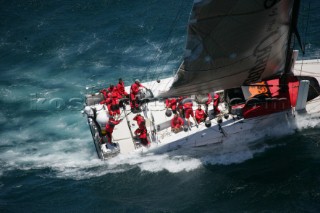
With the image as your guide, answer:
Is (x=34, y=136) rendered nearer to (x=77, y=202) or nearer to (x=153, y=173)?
(x=77, y=202)

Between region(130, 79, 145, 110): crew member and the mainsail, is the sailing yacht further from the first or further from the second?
region(130, 79, 145, 110): crew member

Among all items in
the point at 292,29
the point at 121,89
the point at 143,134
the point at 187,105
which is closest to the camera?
the point at 292,29

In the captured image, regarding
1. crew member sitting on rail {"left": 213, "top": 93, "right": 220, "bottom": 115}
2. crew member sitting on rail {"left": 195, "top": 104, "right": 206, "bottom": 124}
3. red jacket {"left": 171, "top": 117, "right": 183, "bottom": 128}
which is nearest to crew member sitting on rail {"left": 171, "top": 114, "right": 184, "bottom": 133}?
red jacket {"left": 171, "top": 117, "right": 183, "bottom": 128}

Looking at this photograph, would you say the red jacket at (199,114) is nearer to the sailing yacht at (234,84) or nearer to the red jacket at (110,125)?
the sailing yacht at (234,84)

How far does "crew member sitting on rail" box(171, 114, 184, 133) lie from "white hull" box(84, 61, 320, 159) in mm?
211

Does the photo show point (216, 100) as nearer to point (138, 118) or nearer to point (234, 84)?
point (234, 84)

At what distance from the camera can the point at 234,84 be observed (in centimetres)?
1461

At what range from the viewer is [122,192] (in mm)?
15711

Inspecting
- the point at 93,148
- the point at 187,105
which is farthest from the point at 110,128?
the point at 187,105

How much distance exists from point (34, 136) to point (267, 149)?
11517mm

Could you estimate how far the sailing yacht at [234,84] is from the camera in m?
12.1

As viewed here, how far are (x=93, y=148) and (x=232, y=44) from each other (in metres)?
9.04

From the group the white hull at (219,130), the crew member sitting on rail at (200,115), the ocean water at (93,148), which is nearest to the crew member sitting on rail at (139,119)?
the white hull at (219,130)

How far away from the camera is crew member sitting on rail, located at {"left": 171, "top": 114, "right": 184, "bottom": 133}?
53.2 ft
